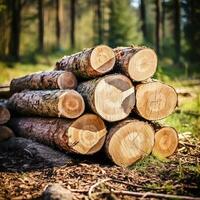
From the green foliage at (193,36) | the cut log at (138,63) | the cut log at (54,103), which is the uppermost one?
the green foliage at (193,36)

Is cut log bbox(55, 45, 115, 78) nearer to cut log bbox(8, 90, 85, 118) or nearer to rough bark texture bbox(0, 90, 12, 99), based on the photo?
cut log bbox(8, 90, 85, 118)

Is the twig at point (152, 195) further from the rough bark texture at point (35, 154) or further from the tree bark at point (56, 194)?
the rough bark texture at point (35, 154)

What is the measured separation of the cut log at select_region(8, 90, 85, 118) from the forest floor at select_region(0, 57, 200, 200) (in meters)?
0.79

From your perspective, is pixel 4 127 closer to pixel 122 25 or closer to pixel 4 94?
pixel 4 94

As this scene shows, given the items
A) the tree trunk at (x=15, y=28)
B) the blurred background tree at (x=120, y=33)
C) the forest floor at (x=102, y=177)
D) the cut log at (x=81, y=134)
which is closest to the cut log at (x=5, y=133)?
the forest floor at (x=102, y=177)

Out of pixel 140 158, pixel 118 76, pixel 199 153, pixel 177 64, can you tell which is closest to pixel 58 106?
pixel 118 76

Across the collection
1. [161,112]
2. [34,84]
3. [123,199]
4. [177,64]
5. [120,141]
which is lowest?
[123,199]

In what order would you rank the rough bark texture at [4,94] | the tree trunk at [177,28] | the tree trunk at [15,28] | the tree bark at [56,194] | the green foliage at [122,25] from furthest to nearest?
the green foliage at [122,25] → the tree trunk at [177,28] → the tree trunk at [15,28] → the rough bark texture at [4,94] → the tree bark at [56,194]

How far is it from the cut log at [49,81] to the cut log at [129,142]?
3.95ft

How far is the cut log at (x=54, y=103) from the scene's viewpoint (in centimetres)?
595

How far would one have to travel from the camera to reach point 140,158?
20.2ft

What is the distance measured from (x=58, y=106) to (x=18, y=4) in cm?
1945

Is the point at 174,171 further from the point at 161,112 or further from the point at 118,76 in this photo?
the point at 118,76

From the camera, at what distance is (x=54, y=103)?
6109 millimetres
